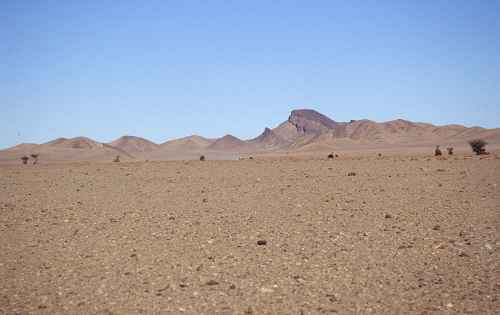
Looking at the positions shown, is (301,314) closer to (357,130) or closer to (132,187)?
(132,187)

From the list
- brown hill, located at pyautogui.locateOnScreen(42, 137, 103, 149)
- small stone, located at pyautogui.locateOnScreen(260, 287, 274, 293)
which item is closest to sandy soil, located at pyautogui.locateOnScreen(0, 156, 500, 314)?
small stone, located at pyautogui.locateOnScreen(260, 287, 274, 293)

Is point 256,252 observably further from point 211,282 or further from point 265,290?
point 265,290

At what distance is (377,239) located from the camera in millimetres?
9711

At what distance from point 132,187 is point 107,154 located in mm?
75137

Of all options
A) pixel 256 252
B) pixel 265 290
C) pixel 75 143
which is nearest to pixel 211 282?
pixel 265 290

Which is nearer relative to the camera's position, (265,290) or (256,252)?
(265,290)

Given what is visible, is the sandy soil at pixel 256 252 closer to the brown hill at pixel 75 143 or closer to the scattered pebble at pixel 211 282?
the scattered pebble at pixel 211 282

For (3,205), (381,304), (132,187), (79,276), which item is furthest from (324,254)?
(132,187)

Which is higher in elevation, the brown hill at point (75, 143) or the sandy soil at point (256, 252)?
the brown hill at point (75, 143)

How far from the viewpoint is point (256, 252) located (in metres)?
8.97

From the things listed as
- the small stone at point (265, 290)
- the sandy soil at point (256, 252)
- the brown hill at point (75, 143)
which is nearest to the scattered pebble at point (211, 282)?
the sandy soil at point (256, 252)

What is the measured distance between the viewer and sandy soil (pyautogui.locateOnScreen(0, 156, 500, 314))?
6746mm

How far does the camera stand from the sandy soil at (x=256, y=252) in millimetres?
6746

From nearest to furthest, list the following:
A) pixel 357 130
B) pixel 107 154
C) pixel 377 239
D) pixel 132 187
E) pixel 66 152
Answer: pixel 377 239 → pixel 132 187 → pixel 107 154 → pixel 66 152 → pixel 357 130
